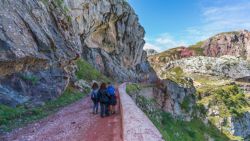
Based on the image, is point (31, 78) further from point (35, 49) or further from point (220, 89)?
point (220, 89)

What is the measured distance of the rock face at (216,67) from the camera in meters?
119

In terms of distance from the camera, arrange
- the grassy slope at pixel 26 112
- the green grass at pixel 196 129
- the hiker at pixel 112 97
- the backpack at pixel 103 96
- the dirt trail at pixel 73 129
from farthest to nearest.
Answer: the green grass at pixel 196 129
the backpack at pixel 103 96
the hiker at pixel 112 97
the grassy slope at pixel 26 112
the dirt trail at pixel 73 129

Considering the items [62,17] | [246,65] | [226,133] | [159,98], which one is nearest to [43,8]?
[62,17]

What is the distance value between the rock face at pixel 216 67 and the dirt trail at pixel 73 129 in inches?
4020

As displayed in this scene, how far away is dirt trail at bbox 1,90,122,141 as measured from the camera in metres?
12.8

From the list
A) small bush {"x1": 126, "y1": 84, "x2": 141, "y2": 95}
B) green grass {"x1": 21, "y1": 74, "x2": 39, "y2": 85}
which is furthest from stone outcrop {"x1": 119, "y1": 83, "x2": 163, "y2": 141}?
small bush {"x1": 126, "y1": 84, "x2": 141, "y2": 95}

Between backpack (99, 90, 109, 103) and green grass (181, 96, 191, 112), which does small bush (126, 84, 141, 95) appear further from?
green grass (181, 96, 191, 112)

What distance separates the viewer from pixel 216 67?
121562 mm

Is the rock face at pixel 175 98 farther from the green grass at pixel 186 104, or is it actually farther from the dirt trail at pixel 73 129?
the dirt trail at pixel 73 129

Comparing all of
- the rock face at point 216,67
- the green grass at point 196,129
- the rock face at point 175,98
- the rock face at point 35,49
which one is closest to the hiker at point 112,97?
the rock face at point 35,49

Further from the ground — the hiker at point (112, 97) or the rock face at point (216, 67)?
the rock face at point (216, 67)

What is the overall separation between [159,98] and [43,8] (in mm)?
30715

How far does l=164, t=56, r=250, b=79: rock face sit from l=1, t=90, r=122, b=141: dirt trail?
10210 cm

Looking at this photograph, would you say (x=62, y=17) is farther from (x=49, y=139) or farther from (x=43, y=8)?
(x=49, y=139)
